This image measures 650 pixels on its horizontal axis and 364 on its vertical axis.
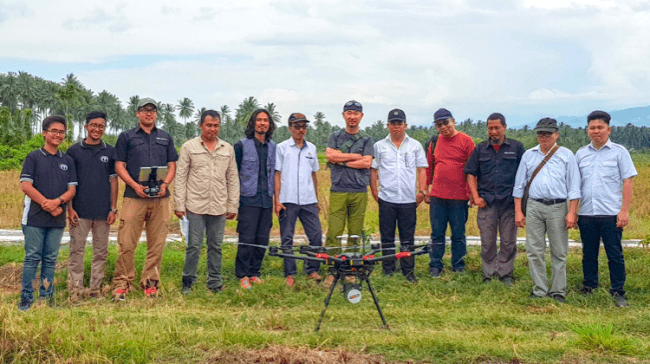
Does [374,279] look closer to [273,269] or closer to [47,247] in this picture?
[273,269]

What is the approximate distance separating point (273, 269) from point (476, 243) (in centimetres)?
451

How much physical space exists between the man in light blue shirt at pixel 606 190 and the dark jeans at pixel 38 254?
20.1 ft

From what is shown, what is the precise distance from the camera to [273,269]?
8.50 metres

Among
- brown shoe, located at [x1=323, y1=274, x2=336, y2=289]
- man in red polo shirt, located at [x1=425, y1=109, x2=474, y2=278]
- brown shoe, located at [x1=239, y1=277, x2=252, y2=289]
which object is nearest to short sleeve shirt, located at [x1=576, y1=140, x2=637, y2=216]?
man in red polo shirt, located at [x1=425, y1=109, x2=474, y2=278]

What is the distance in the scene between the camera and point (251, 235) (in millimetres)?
7398

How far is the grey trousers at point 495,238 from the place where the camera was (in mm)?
7633

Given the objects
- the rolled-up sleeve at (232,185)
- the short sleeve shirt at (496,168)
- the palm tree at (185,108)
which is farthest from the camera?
the palm tree at (185,108)

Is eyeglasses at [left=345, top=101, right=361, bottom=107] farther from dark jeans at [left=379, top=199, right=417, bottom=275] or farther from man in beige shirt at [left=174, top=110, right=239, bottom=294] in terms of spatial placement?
man in beige shirt at [left=174, top=110, right=239, bottom=294]

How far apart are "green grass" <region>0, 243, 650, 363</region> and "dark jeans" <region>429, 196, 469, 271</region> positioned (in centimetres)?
32

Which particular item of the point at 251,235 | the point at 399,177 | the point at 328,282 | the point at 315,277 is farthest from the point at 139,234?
the point at 399,177

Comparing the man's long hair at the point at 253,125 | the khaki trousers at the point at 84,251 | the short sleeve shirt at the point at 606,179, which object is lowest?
the khaki trousers at the point at 84,251

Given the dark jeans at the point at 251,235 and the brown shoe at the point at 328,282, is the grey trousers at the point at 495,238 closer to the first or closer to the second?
the brown shoe at the point at 328,282

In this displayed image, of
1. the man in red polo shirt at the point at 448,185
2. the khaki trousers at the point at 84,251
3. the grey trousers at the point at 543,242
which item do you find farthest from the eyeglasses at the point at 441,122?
the khaki trousers at the point at 84,251

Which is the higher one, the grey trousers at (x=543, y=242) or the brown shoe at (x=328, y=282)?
the grey trousers at (x=543, y=242)
